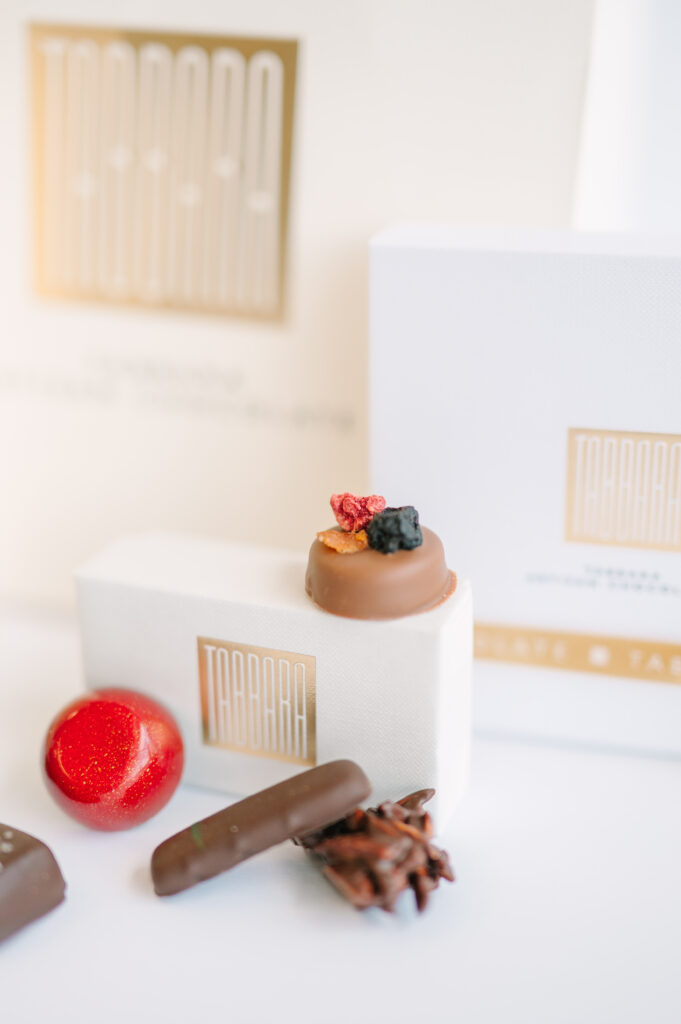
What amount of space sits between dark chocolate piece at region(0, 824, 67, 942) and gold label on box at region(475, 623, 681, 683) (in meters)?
0.38

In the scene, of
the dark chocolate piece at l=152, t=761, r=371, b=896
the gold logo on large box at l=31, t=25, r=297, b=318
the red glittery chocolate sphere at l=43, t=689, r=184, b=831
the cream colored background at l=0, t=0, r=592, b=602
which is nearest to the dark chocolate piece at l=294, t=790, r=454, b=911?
the dark chocolate piece at l=152, t=761, r=371, b=896

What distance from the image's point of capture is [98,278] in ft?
3.37

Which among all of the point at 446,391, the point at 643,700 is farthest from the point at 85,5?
the point at 643,700

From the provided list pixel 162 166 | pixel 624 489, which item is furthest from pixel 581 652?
pixel 162 166

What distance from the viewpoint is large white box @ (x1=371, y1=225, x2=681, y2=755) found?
0.78m

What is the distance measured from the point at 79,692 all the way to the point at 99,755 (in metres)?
0.22

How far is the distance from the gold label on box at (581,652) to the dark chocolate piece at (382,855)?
7.5 inches

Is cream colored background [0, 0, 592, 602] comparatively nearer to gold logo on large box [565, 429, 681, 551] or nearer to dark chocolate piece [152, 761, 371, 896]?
→ gold logo on large box [565, 429, 681, 551]

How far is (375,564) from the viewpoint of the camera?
72 cm

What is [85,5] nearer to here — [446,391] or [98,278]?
[98,278]

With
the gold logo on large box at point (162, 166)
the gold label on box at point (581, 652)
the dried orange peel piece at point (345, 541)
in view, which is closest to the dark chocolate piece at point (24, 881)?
the dried orange peel piece at point (345, 541)

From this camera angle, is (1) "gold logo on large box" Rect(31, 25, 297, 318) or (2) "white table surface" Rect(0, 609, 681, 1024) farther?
(1) "gold logo on large box" Rect(31, 25, 297, 318)

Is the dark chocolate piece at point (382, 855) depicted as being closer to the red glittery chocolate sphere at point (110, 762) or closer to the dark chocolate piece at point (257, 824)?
the dark chocolate piece at point (257, 824)

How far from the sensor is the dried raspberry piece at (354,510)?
754mm
